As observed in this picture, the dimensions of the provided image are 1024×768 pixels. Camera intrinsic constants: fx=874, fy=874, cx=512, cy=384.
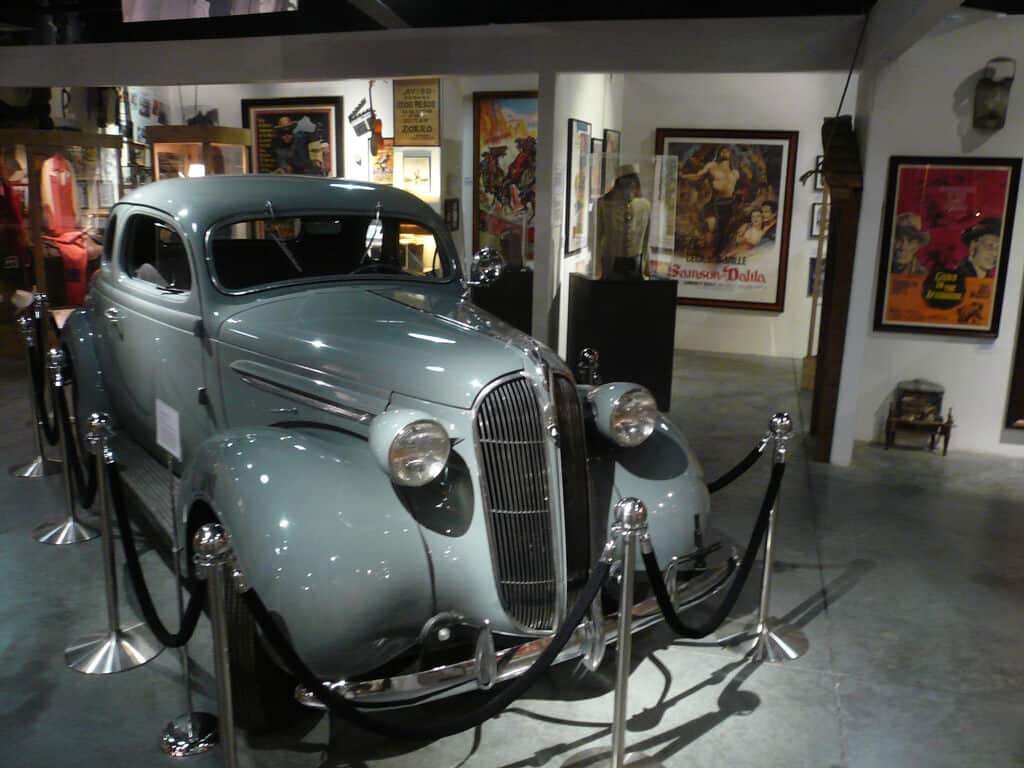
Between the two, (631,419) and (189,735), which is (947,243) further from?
(189,735)

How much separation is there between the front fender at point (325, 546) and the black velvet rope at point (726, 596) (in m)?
0.69

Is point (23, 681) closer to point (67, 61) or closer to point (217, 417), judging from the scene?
point (217, 417)

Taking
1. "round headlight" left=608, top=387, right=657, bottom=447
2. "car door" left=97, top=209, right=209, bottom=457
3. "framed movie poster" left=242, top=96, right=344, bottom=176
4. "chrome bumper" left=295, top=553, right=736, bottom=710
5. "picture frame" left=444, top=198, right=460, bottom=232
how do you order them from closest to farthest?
"chrome bumper" left=295, top=553, right=736, bottom=710, "round headlight" left=608, top=387, right=657, bottom=447, "car door" left=97, top=209, right=209, bottom=457, "picture frame" left=444, top=198, right=460, bottom=232, "framed movie poster" left=242, top=96, right=344, bottom=176

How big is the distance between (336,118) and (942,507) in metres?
6.88

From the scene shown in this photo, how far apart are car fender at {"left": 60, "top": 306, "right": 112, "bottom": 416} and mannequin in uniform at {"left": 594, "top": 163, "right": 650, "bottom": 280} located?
3.84 metres

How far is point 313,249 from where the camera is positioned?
418 cm

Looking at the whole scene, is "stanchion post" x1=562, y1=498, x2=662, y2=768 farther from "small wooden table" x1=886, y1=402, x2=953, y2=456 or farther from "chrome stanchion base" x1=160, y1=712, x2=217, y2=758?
"small wooden table" x1=886, y1=402, x2=953, y2=456

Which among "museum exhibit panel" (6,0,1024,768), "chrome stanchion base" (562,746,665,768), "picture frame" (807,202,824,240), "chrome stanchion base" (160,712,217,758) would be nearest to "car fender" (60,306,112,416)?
"museum exhibit panel" (6,0,1024,768)

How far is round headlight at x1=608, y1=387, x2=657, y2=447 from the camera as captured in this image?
331 centimetres

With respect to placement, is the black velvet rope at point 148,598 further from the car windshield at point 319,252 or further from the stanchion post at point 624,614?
the stanchion post at point 624,614

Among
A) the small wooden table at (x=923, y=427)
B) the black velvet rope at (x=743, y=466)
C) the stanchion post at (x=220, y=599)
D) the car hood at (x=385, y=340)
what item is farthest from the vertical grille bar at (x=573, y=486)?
the small wooden table at (x=923, y=427)

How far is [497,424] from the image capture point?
112 inches

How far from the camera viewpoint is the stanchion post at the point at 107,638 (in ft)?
10.6

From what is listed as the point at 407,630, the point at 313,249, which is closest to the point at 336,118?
the point at 313,249
